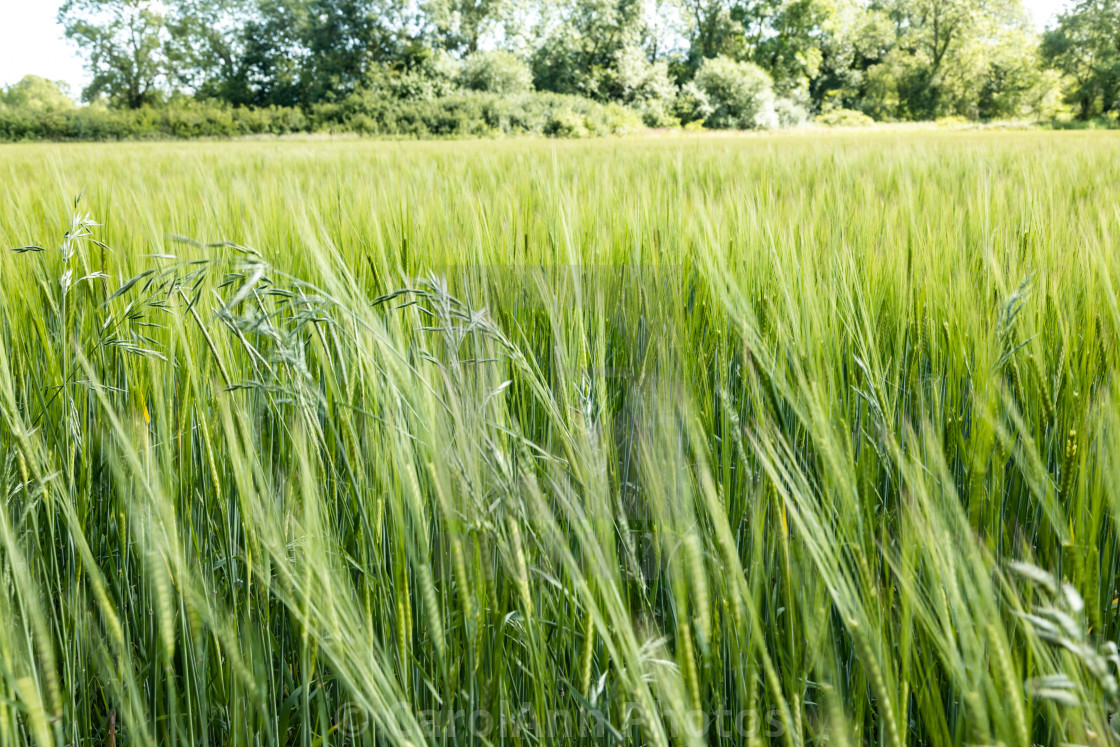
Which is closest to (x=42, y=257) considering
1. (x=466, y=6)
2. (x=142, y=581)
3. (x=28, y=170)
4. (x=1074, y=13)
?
(x=142, y=581)

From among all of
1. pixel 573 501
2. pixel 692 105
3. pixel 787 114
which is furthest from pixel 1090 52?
pixel 573 501

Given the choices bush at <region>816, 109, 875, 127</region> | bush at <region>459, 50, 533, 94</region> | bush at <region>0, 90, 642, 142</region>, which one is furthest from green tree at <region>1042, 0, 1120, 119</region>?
bush at <region>459, 50, 533, 94</region>

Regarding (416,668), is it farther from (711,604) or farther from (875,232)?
(875,232)

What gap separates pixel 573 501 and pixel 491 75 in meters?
20.1

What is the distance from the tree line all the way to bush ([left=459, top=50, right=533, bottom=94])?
4 cm

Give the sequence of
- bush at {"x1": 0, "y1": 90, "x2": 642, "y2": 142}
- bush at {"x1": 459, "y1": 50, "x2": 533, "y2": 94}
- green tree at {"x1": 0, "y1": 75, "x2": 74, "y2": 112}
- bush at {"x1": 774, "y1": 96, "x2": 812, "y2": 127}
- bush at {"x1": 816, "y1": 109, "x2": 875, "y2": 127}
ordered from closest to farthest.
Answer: bush at {"x1": 0, "y1": 90, "x2": 642, "y2": 142}
bush at {"x1": 459, "y1": 50, "x2": 533, "y2": 94}
bush at {"x1": 774, "y1": 96, "x2": 812, "y2": 127}
bush at {"x1": 816, "y1": 109, "x2": 875, "y2": 127}
green tree at {"x1": 0, "y1": 75, "x2": 74, "y2": 112}

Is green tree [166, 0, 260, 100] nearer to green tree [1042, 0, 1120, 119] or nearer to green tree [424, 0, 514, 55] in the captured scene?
green tree [424, 0, 514, 55]

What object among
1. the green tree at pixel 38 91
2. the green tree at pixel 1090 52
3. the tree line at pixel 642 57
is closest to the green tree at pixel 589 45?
the tree line at pixel 642 57

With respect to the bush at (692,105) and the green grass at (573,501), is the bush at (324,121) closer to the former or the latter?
the bush at (692,105)

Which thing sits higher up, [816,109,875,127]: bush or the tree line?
the tree line

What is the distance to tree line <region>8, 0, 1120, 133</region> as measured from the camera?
64.4ft

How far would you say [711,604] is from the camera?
1.53 ft

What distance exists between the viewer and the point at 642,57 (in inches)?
816

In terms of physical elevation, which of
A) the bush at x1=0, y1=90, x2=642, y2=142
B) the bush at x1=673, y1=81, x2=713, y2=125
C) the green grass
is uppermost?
the bush at x1=673, y1=81, x2=713, y2=125
